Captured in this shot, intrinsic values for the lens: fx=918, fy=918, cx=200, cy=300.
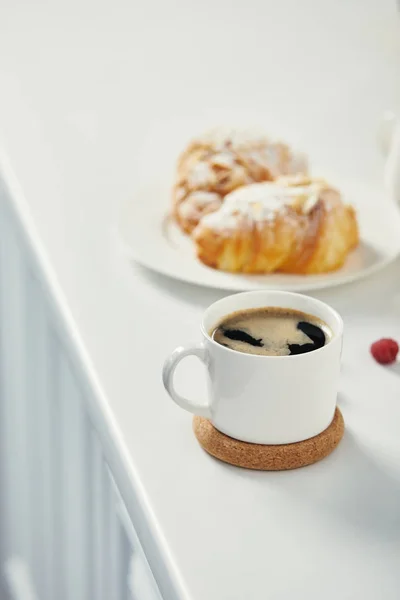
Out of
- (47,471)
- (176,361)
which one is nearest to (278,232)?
(176,361)

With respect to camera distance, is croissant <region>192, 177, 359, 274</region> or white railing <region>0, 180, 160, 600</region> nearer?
white railing <region>0, 180, 160, 600</region>

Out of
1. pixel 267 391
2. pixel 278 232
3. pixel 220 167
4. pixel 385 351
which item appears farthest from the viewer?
pixel 220 167

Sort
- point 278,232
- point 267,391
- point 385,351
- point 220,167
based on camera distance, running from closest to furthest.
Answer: point 267,391 < point 385,351 < point 278,232 < point 220,167

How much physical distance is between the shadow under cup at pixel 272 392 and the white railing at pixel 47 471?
4.8 inches

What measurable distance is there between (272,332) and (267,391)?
0.21 feet

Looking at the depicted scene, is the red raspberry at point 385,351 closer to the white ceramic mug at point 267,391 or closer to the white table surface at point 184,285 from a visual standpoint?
the white table surface at point 184,285

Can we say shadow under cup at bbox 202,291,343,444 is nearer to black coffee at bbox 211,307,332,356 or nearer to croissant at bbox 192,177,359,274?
black coffee at bbox 211,307,332,356

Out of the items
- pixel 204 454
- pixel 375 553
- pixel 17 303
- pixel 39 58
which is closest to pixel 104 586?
pixel 204 454

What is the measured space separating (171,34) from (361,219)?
1.01 m

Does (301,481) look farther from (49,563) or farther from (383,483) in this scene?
(49,563)

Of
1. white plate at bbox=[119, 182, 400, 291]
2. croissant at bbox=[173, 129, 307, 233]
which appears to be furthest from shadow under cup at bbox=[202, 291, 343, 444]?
croissant at bbox=[173, 129, 307, 233]

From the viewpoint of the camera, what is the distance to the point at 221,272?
987 mm

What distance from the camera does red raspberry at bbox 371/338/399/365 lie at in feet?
2.70

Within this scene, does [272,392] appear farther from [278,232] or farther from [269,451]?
[278,232]
